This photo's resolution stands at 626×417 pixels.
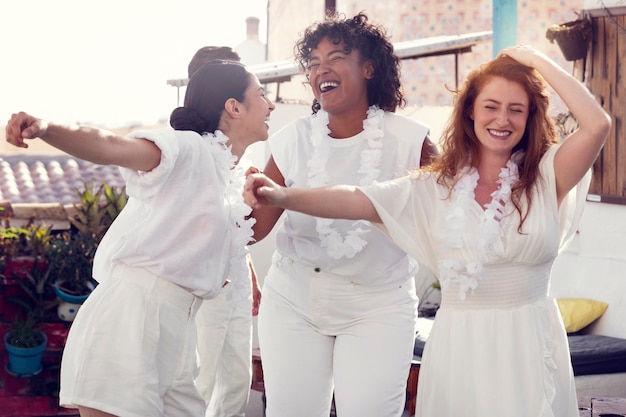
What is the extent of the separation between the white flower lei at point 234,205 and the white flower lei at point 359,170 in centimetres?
28

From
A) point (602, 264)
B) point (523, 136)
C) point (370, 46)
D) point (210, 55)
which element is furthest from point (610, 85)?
point (523, 136)

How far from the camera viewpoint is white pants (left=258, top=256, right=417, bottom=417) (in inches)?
124

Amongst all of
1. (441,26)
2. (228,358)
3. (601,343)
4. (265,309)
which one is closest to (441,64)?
(441,26)

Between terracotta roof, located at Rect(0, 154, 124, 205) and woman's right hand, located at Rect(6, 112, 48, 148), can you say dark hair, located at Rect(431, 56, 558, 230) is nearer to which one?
woman's right hand, located at Rect(6, 112, 48, 148)

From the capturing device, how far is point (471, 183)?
2902 mm

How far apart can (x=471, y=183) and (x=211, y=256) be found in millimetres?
834

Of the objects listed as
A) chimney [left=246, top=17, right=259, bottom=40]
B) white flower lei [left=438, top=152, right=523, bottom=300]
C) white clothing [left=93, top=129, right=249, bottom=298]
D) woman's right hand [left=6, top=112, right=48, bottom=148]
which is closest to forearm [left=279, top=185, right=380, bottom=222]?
white flower lei [left=438, top=152, right=523, bottom=300]

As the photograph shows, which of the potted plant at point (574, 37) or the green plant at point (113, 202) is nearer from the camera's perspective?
the potted plant at point (574, 37)

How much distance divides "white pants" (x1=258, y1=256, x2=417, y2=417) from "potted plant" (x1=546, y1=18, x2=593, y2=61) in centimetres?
364

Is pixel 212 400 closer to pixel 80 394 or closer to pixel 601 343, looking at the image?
pixel 80 394

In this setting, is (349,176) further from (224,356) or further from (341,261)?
(224,356)

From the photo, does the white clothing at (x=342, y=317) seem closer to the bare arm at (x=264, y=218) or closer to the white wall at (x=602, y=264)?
the bare arm at (x=264, y=218)

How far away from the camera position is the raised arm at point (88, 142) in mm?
2293

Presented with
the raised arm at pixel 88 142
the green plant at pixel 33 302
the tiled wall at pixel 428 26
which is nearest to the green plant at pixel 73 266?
the green plant at pixel 33 302
